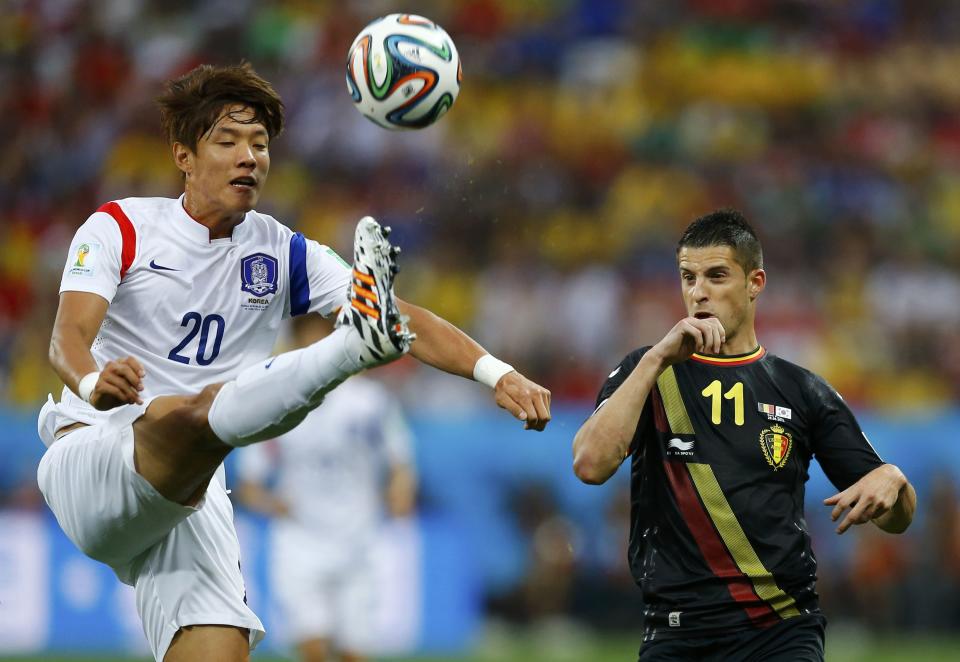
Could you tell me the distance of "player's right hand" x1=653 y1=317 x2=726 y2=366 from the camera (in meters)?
4.93

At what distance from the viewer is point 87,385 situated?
4.94m

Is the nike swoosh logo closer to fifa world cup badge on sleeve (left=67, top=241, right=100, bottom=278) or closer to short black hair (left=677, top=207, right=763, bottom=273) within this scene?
fifa world cup badge on sleeve (left=67, top=241, right=100, bottom=278)

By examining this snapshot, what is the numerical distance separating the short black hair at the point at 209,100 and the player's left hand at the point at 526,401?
1.42 m

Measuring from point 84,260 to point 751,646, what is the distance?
2757 millimetres

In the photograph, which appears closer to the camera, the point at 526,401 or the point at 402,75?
the point at 526,401

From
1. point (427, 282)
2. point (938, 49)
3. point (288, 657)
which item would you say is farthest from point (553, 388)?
point (938, 49)

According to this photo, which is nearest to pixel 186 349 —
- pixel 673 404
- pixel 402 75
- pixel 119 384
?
pixel 119 384

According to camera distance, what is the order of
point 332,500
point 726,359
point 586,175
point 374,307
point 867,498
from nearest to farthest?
point 374,307 < point 867,498 < point 726,359 < point 332,500 < point 586,175

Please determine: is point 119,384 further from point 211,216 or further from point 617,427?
point 617,427

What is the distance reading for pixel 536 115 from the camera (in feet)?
51.2

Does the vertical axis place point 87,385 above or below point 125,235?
below

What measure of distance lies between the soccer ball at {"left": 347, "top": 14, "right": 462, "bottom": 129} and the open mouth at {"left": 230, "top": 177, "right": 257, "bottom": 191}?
0.54 m

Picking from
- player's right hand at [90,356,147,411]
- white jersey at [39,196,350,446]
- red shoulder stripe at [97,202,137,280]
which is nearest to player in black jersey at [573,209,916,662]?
white jersey at [39,196,350,446]

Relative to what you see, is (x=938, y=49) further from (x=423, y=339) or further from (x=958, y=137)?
(x=423, y=339)
